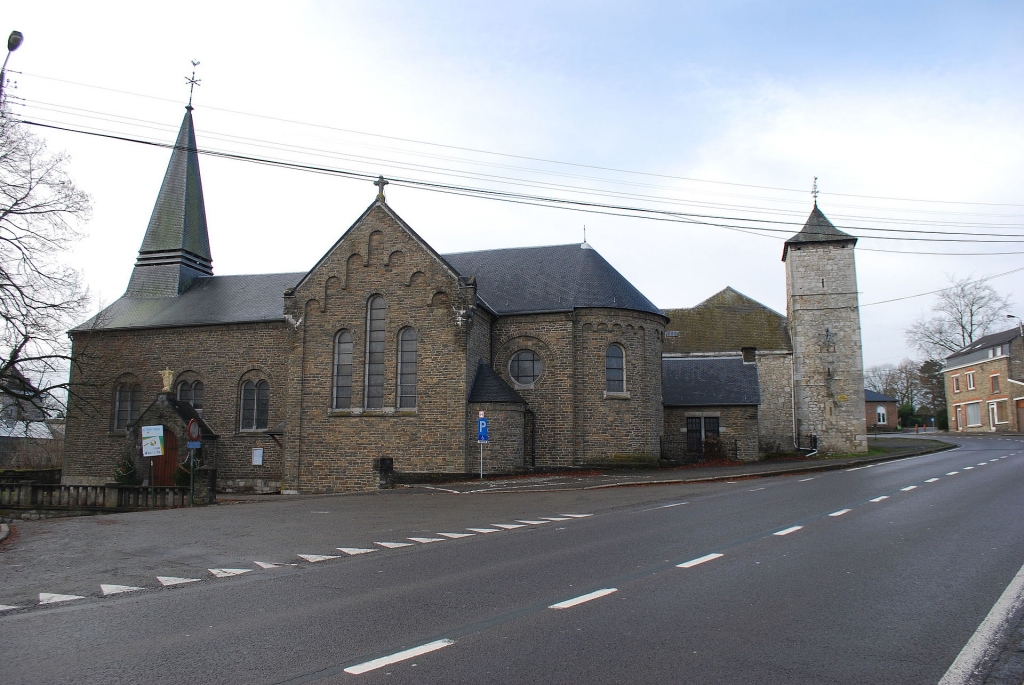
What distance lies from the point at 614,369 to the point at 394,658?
78.5 feet

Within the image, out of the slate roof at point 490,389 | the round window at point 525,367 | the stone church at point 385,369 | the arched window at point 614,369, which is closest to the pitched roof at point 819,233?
the stone church at point 385,369

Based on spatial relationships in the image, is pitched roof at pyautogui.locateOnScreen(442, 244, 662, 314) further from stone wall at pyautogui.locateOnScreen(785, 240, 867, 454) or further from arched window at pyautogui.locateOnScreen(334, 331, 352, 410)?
stone wall at pyautogui.locateOnScreen(785, 240, 867, 454)

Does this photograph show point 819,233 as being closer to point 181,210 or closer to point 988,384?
point 988,384

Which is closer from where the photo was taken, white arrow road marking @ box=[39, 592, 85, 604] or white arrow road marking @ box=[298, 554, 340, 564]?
white arrow road marking @ box=[39, 592, 85, 604]

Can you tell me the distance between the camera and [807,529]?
1064 cm

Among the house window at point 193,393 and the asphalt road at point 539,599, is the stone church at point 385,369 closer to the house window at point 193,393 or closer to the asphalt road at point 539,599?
the house window at point 193,393

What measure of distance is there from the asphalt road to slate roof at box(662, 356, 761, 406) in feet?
62.0

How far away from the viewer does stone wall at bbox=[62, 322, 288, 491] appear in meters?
29.2

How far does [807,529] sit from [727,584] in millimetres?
4190

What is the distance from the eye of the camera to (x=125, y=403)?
104 ft

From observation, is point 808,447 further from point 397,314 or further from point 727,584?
point 727,584

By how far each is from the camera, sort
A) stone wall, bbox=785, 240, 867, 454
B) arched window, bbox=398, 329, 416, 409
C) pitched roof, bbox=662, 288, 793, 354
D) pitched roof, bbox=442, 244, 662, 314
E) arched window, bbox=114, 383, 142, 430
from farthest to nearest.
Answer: pitched roof, bbox=662, 288, 793, 354
stone wall, bbox=785, 240, 867, 454
arched window, bbox=114, 383, 142, 430
pitched roof, bbox=442, 244, 662, 314
arched window, bbox=398, 329, 416, 409

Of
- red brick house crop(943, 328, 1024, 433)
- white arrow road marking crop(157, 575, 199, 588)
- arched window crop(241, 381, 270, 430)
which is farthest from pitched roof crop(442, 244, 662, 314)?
red brick house crop(943, 328, 1024, 433)

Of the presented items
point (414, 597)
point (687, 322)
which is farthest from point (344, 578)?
point (687, 322)
